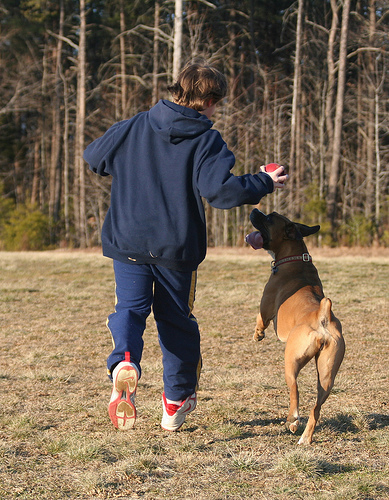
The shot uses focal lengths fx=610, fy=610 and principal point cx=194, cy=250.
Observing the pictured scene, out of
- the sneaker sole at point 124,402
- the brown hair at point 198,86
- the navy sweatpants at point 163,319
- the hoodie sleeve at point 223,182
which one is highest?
the brown hair at point 198,86

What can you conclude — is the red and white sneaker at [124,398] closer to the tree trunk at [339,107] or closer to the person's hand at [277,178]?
the person's hand at [277,178]

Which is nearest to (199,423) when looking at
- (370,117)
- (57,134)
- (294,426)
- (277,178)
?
(294,426)

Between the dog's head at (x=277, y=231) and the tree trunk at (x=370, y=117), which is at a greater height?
the tree trunk at (x=370, y=117)

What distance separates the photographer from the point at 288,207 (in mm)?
20531

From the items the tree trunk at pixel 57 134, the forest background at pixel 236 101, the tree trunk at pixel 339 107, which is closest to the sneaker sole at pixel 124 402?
the forest background at pixel 236 101

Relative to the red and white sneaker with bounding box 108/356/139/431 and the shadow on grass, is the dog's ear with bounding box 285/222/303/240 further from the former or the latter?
the red and white sneaker with bounding box 108/356/139/431

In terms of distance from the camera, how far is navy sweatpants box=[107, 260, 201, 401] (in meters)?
3.24

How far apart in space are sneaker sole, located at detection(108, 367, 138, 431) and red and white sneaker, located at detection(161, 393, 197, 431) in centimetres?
46

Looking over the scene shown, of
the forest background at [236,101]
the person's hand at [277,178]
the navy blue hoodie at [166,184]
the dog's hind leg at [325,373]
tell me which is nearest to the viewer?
the navy blue hoodie at [166,184]

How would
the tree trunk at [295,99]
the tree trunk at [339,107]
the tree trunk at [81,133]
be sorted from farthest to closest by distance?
the tree trunk at [81,133] < the tree trunk at [295,99] < the tree trunk at [339,107]

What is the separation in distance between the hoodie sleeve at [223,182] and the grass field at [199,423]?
1.28 meters

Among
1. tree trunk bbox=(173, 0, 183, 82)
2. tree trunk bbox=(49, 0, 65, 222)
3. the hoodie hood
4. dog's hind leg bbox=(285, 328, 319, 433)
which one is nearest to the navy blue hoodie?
the hoodie hood

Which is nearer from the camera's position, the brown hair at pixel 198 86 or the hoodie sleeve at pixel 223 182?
the hoodie sleeve at pixel 223 182

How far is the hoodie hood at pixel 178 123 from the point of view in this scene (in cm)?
308
